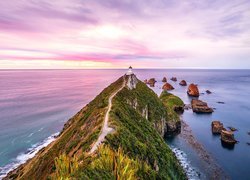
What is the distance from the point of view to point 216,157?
40531 millimetres

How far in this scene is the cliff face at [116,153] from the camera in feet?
35.0

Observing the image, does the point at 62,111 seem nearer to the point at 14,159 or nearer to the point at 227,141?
the point at 14,159

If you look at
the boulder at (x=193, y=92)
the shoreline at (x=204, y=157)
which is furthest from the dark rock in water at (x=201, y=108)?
the boulder at (x=193, y=92)

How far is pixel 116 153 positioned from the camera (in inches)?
490

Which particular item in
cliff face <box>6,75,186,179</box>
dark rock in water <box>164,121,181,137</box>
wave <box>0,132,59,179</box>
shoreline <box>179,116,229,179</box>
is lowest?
wave <box>0,132,59,179</box>

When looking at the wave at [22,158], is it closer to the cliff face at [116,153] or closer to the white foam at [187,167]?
the cliff face at [116,153]

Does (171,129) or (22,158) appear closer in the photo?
(22,158)

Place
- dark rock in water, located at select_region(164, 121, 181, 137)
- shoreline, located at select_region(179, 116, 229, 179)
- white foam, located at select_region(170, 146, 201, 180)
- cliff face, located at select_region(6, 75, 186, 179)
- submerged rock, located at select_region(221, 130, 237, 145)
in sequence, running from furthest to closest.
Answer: dark rock in water, located at select_region(164, 121, 181, 137) → submerged rock, located at select_region(221, 130, 237, 145) → shoreline, located at select_region(179, 116, 229, 179) → white foam, located at select_region(170, 146, 201, 180) → cliff face, located at select_region(6, 75, 186, 179)

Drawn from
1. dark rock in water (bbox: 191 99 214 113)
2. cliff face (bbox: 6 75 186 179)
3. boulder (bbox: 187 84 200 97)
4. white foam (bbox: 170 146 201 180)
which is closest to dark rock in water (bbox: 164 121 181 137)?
cliff face (bbox: 6 75 186 179)

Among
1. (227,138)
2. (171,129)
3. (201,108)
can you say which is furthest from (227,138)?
(201,108)

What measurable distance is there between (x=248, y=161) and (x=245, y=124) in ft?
76.5

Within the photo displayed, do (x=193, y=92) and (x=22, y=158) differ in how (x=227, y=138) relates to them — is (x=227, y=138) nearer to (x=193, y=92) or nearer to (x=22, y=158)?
(x=22, y=158)

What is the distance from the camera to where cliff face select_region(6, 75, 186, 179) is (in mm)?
10664

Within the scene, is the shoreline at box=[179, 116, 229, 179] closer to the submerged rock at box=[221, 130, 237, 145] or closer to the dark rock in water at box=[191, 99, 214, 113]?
the submerged rock at box=[221, 130, 237, 145]
